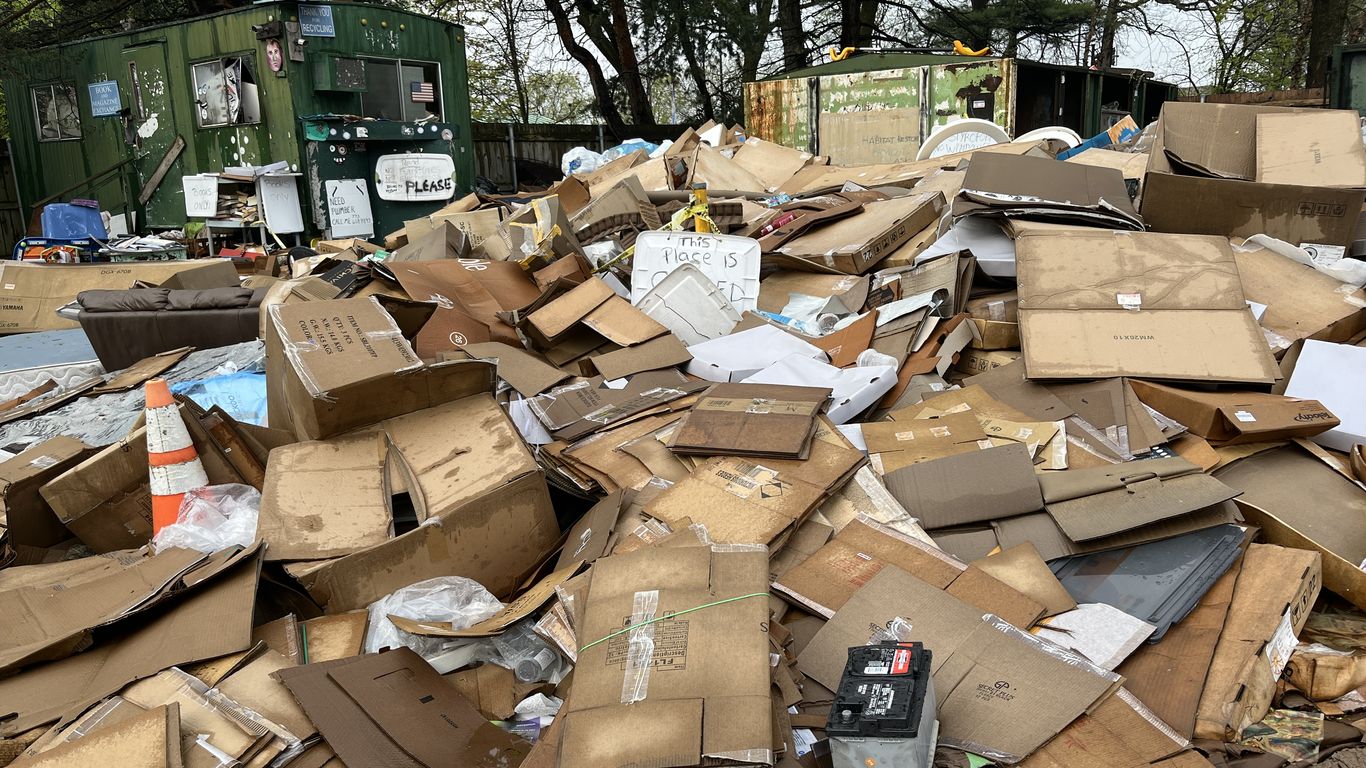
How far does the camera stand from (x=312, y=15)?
9375 millimetres

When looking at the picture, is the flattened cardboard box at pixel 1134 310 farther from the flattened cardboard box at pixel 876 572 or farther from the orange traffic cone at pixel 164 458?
the orange traffic cone at pixel 164 458

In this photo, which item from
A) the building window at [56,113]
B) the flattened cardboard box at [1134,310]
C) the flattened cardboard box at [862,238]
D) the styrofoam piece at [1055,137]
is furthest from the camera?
the building window at [56,113]

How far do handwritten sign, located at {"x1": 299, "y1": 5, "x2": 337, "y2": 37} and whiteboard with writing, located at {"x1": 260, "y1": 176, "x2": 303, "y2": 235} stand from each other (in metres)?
1.45

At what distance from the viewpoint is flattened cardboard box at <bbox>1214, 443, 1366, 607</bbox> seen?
267 centimetres

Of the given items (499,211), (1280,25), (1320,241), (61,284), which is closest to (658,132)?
(499,211)

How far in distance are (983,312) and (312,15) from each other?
26.0ft

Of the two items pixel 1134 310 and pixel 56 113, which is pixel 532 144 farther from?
pixel 1134 310

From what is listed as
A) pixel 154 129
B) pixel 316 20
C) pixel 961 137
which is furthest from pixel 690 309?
pixel 154 129

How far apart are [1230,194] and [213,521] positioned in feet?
14.7

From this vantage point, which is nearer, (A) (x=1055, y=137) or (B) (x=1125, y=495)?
(B) (x=1125, y=495)

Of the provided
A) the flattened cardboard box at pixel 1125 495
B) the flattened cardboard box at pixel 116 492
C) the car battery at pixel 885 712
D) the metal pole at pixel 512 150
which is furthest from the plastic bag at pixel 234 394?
the metal pole at pixel 512 150

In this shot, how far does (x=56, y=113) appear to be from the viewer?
11.6m

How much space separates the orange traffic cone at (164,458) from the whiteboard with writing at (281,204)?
22.5 ft

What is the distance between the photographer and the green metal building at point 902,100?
10.5 m
